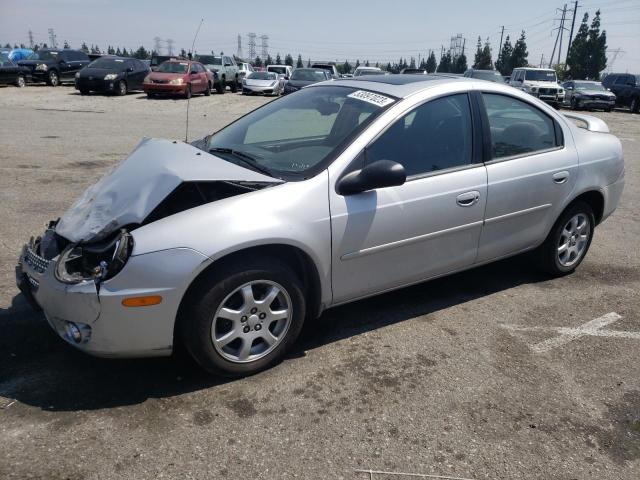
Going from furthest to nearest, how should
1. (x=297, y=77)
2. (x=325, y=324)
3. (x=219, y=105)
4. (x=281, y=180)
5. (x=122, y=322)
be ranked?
(x=297, y=77)
(x=219, y=105)
(x=325, y=324)
(x=281, y=180)
(x=122, y=322)

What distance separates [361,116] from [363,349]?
149cm

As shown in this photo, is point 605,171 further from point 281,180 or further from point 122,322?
point 122,322

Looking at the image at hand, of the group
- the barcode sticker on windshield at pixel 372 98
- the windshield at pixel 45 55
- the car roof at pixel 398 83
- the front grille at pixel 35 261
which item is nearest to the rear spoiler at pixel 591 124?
the car roof at pixel 398 83

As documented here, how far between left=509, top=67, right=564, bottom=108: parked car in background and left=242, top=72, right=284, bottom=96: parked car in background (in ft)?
36.8

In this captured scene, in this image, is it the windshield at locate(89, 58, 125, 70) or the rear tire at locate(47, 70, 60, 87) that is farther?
the rear tire at locate(47, 70, 60, 87)

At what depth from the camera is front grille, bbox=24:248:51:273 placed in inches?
120

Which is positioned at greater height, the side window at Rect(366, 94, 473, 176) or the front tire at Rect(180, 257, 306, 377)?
the side window at Rect(366, 94, 473, 176)

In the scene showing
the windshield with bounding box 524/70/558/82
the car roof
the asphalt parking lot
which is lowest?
the asphalt parking lot

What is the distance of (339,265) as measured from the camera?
3.33 metres

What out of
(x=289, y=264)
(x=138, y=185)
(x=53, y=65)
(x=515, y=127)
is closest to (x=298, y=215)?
(x=289, y=264)

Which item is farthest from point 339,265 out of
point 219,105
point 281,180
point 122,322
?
point 219,105

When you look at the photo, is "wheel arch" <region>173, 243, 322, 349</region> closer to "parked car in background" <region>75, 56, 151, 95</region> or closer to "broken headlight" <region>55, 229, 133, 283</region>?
"broken headlight" <region>55, 229, 133, 283</region>

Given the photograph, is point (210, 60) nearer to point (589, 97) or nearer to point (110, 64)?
point (110, 64)

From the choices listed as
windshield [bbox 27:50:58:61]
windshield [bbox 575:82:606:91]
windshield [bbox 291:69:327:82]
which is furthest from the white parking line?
windshield [bbox 27:50:58:61]
